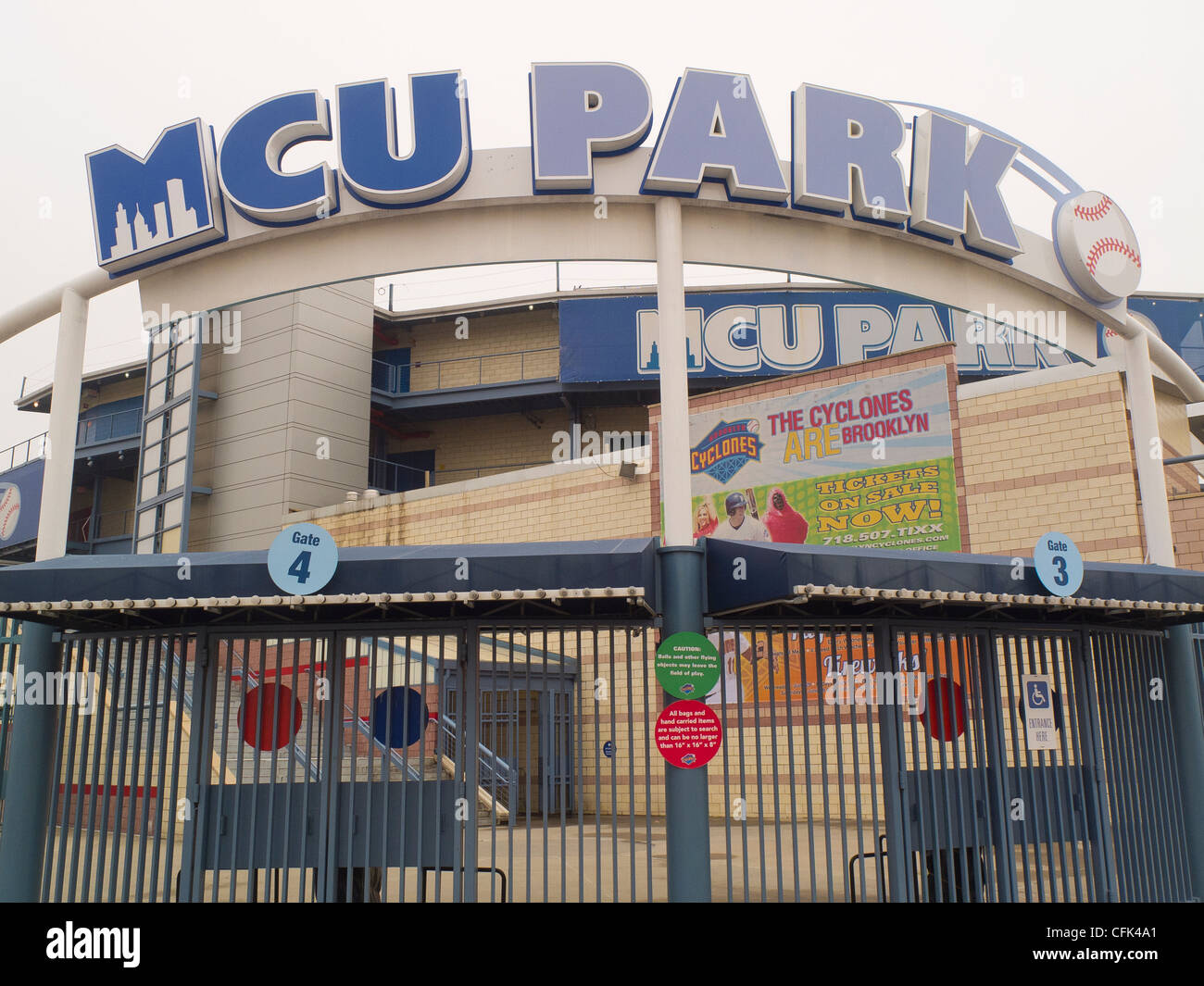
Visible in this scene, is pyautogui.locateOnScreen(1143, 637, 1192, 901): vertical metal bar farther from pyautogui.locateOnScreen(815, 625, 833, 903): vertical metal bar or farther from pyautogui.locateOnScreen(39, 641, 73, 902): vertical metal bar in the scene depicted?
pyautogui.locateOnScreen(39, 641, 73, 902): vertical metal bar

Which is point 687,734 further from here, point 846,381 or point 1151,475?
point 846,381

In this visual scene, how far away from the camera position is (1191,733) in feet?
35.9

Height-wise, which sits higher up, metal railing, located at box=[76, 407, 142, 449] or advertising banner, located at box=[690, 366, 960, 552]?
metal railing, located at box=[76, 407, 142, 449]

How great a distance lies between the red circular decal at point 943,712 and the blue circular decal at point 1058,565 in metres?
1.31

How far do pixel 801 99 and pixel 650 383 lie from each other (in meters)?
18.3

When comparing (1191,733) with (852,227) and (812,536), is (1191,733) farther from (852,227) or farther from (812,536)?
(812,536)

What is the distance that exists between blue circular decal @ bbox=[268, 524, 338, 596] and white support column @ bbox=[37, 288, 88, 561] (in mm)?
3647

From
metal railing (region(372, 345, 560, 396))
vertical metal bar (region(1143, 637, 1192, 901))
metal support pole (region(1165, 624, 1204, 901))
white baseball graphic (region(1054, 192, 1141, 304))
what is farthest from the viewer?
metal railing (region(372, 345, 560, 396))

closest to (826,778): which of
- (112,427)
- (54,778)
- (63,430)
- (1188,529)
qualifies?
(54,778)

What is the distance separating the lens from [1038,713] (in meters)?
9.89

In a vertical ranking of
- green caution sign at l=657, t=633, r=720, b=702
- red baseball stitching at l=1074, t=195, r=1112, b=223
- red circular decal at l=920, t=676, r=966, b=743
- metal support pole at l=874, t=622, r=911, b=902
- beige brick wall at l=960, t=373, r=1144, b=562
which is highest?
red baseball stitching at l=1074, t=195, r=1112, b=223

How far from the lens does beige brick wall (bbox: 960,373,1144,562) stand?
16406 mm

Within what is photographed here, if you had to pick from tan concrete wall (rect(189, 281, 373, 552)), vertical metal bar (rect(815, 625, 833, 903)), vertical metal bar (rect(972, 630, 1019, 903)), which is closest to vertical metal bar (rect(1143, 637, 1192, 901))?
vertical metal bar (rect(972, 630, 1019, 903))

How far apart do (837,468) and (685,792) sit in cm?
1213
